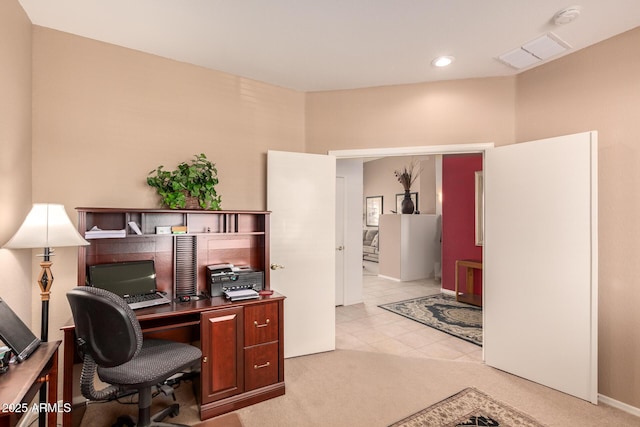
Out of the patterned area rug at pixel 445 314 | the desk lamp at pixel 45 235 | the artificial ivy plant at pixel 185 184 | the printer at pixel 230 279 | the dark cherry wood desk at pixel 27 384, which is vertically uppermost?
the artificial ivy plant at pixel 185 184

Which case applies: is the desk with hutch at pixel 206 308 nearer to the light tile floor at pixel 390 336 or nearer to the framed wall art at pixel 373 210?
the light tile floor at pixel 390 336

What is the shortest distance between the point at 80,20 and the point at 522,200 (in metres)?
3.79

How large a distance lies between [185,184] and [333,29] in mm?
1683

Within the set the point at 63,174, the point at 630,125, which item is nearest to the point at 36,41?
the point at 63,174

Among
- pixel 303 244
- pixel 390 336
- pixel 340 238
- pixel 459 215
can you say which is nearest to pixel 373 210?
pixel 459 215

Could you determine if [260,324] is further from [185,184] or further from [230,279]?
[185,184]

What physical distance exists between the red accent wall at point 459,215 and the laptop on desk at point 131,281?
16.4ft

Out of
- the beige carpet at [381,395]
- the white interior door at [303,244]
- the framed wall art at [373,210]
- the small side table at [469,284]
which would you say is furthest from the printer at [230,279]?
the framed wall art at [373,210]

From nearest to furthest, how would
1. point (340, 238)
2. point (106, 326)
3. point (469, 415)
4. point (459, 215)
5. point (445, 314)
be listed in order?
1. point (106, 326)
2. point (469, 415)
3. point (445, 314)
4. point (340, 238)
5. point (459, 215)

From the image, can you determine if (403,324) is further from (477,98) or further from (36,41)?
(36,41)

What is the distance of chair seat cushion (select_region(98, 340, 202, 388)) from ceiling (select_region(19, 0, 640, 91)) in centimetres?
229

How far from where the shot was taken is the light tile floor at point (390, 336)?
343 cm

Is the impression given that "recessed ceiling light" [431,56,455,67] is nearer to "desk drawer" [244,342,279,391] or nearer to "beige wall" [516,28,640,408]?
"beige wall" [516,28,640,408]

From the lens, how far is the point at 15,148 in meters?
2.08
